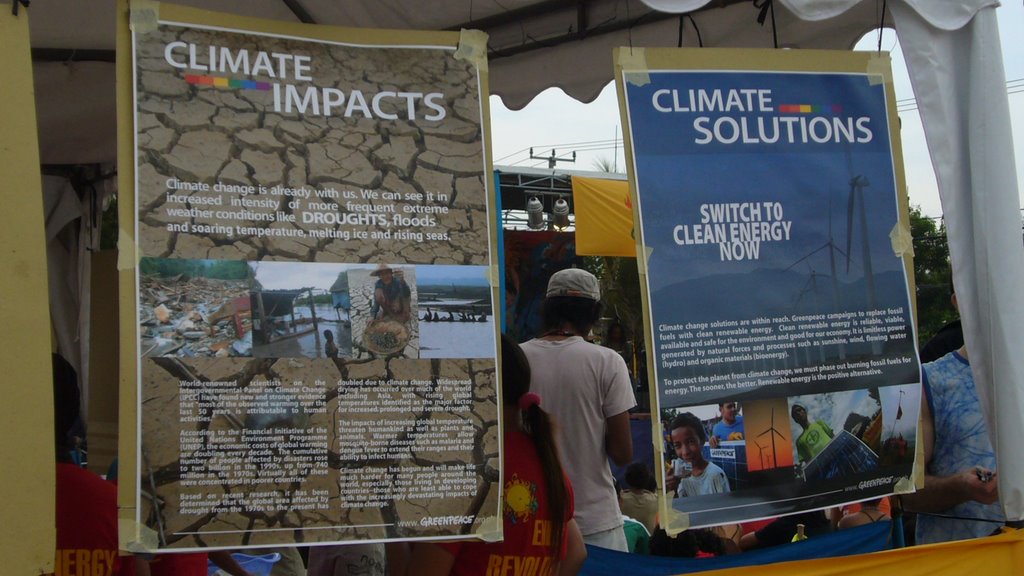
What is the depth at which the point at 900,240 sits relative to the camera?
2752 mm

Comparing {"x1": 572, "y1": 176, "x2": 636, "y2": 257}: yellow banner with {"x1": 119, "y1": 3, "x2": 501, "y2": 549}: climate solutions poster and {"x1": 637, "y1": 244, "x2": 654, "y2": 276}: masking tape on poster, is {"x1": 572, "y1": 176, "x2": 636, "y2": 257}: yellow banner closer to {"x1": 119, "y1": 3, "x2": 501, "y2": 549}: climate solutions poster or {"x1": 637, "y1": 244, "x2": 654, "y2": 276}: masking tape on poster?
{"x1": 637, "y1": 244, "x2": 654, "y2": 276}: masking tape on poster

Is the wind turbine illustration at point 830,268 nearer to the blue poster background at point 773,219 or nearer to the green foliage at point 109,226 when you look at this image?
the blue poster background at point 773,219

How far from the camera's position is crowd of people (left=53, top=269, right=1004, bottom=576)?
8.07 ft

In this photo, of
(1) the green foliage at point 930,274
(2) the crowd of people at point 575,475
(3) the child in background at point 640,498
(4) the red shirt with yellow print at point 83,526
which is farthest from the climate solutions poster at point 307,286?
(1) the green foliage at point 930,274

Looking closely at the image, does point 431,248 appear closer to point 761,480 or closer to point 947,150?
point 761,480

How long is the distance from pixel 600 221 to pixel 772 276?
476 centimetres

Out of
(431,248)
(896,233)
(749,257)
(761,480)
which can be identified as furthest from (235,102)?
(896,233)

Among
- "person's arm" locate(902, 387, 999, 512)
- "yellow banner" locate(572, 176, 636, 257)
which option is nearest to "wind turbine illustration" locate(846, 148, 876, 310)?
"person's arm" locate(902, 387, 999, 512)

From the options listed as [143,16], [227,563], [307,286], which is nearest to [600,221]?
[227,563]

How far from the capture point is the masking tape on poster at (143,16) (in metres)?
2.13

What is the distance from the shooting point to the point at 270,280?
7.06 feet

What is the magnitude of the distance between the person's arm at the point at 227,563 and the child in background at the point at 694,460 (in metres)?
1.93

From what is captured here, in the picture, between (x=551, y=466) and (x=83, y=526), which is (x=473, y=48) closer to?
(x=551, y=466)

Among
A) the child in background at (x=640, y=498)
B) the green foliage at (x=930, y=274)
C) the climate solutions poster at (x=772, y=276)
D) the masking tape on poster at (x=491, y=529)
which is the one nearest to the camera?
the masking tape on poster at (x=491, y=529)
